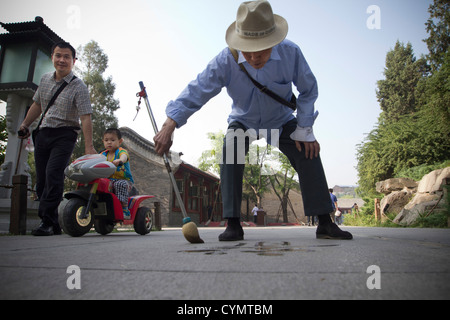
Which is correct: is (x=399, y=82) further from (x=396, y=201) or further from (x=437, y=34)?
(x=396, y=201)

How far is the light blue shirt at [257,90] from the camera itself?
8.29 ft

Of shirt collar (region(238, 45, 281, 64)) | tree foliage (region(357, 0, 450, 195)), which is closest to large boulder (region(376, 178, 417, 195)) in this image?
tree foliage (region(357, 0, 450, 195))

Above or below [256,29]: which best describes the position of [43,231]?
below

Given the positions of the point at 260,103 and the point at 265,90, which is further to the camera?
the point at 260,103

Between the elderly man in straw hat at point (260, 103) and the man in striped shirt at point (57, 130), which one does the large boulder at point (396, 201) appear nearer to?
the elderly man in straw hat at point (260, 103)

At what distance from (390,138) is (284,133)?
1599cm

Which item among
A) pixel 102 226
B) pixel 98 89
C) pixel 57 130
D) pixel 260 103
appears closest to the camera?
pixel 260 103

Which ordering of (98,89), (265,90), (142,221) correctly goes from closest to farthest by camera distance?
(265,90) → (142,221) → (98,89)

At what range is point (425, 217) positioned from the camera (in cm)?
749

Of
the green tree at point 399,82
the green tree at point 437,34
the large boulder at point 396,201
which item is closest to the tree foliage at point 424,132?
the green tree at point 437,34

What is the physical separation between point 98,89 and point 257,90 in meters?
23.4

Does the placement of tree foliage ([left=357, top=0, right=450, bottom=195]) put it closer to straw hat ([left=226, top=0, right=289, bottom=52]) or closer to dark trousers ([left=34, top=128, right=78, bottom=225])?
straw hat ([left=226, top=0, right=289, bottom=52])

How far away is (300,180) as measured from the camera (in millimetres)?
2660

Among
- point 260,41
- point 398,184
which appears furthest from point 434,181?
point 260,41
